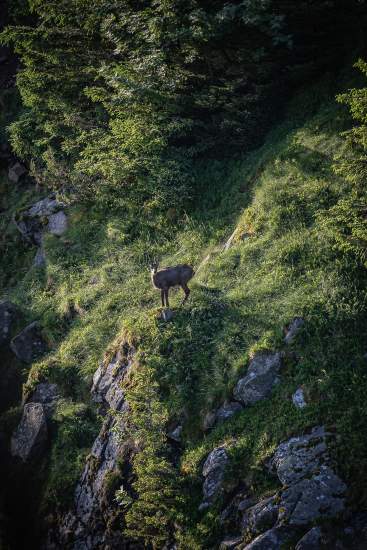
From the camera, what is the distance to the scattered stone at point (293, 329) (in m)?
10.3

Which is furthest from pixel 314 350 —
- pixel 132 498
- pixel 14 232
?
pixel 14 232

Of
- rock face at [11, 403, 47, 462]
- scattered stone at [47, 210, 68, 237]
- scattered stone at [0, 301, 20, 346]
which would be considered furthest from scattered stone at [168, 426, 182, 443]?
scattered stone at [47, 210, 68, 237]

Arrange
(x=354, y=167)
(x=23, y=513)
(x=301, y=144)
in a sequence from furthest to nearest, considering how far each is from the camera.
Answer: (x=301, y=144) < (x=23, y=513) < (x=354, y=167)

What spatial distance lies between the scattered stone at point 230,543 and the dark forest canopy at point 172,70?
41.8 ft

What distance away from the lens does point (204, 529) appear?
8484mm

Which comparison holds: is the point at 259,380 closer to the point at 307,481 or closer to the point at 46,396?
the point at 307,481

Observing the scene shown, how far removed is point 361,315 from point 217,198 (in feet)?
30.2

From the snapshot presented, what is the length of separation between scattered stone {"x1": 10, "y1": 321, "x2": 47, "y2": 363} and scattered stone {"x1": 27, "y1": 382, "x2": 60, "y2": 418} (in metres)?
2.24

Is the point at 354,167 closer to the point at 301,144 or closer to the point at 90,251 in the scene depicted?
the point at 301,144

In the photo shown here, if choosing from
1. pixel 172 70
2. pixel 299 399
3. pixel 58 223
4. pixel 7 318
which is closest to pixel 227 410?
pixel 299 399

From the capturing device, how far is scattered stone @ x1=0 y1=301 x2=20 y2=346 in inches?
733

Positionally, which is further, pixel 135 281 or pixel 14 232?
pixel 14 232

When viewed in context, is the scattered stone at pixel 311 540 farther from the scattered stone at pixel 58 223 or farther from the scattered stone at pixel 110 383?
the scattered stone at pixel 58 223

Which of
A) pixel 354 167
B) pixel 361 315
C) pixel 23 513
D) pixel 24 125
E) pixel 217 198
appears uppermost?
pixel 24 125
